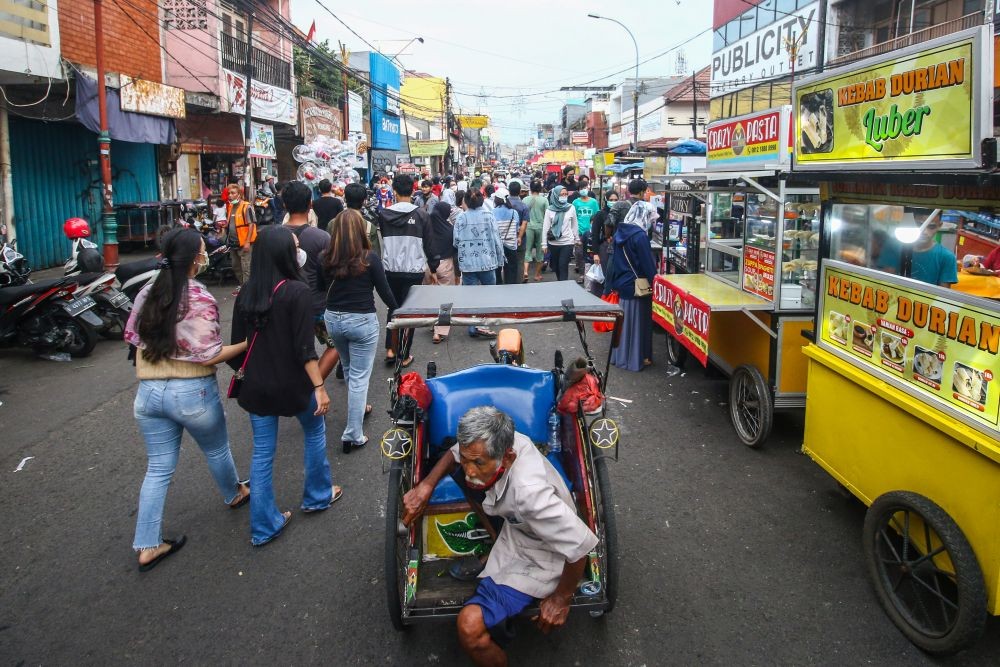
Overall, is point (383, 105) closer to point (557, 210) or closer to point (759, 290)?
point (557, 210)

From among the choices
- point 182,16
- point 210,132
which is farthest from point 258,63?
point 182,16

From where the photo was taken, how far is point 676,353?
765 cm

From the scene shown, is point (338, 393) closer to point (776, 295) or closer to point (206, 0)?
point (776, 295)

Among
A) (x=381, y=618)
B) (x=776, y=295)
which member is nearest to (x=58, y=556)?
(x=381, y=618)

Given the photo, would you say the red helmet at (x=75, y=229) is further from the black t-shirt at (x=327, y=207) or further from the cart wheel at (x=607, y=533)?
the cart wheel at (x=607, y=533)

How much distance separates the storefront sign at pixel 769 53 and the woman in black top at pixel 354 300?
17.0 metres

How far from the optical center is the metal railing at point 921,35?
46.8ft

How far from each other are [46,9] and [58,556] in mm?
9739

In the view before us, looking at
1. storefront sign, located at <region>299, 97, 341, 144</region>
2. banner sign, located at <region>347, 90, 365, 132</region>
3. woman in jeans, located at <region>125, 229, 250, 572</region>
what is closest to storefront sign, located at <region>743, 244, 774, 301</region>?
woman in jeans, located at <region>125, 229, 250, 572</region>

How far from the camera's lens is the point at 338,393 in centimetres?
686

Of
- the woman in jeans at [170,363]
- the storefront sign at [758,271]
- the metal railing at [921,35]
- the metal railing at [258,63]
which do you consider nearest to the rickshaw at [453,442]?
the woman in jeans at [170,363]

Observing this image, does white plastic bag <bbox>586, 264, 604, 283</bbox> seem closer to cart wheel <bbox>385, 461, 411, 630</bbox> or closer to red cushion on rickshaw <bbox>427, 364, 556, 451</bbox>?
red cushion on rickshaw <bbox>427, 364, 556, 451</bbox>

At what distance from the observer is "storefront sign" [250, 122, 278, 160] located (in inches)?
729

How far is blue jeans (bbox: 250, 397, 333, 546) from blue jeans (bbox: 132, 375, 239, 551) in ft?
0.85
